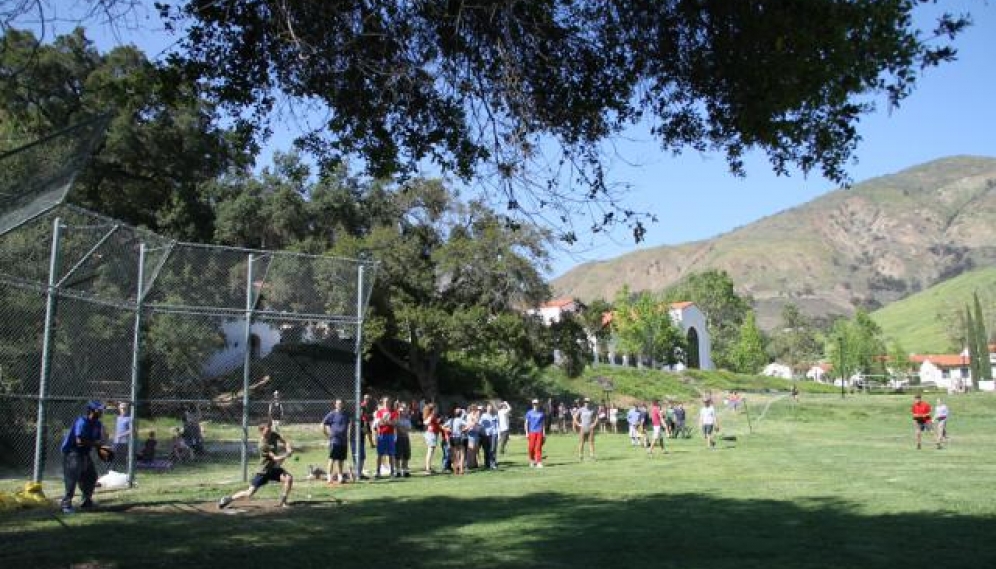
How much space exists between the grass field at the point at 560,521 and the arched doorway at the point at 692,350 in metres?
77.8

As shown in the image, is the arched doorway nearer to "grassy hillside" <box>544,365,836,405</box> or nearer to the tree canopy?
"grassy hillside" <box>544,365,836,405</box>

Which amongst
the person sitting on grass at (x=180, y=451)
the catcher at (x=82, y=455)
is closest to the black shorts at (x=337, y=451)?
the person sitting on grass at (x=180, y=451)

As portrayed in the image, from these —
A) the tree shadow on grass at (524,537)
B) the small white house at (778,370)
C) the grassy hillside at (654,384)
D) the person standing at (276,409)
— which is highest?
the small white house at (778,370)

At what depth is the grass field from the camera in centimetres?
840

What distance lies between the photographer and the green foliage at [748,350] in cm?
10325

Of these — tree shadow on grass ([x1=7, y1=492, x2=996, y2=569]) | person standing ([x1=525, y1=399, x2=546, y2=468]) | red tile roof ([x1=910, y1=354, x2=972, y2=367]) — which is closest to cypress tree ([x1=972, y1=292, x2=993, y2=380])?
red tile roof ([x1=910, y1=354, x2=972, y2=367])

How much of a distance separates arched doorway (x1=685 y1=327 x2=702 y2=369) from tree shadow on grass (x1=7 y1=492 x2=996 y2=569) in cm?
8560

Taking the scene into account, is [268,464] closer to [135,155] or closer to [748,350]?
[135,155]

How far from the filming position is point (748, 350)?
103250 mm

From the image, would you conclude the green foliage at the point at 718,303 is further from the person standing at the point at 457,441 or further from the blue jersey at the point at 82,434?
the blue jersey at the point at 82,434

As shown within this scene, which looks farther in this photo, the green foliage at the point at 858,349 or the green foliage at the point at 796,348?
the green foliage at the point at 796,348

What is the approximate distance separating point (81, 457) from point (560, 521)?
6.58 meters

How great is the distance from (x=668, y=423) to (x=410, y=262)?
14459 millimetres

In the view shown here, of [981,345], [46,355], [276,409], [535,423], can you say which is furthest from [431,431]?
[981,345]
